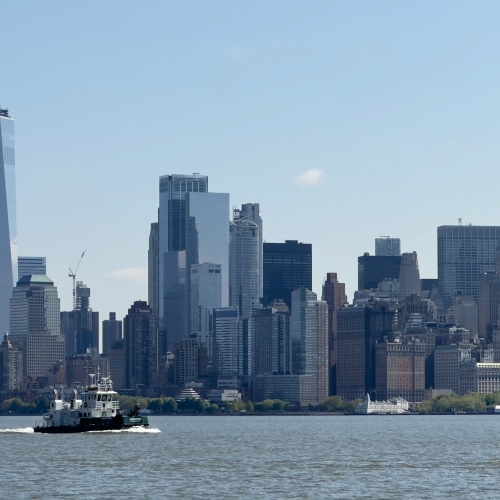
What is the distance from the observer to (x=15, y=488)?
11981cm

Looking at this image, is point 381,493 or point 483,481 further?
point 483,481

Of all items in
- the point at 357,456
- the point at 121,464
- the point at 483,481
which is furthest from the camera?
the point at 357,456

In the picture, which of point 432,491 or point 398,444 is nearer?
point 432,491

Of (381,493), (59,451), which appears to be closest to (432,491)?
(381,493)

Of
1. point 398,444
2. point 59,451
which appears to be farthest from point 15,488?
point 398,444

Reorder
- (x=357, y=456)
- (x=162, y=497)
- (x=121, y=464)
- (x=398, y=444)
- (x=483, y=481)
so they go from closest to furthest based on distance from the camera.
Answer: (x=162, y=497)
(x=483, y=481)
(x=121, y=464)
(x=357, y=456)
(x=398, y=444)

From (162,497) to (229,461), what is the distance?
3809 cm

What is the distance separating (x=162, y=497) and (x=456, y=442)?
91.2 m

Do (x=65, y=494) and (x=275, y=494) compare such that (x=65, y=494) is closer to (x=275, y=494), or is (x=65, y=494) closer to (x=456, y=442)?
(x=275, y=494)

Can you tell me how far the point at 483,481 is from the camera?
12575 centimetres

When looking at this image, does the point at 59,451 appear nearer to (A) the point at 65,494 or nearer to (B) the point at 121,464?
(B) the point at 121,464

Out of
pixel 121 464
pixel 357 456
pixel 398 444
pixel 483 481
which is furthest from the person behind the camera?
pixel 398 444

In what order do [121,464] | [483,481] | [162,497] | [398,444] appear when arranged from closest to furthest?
[162,497] → [483,481] → [121,464] → [398,444]

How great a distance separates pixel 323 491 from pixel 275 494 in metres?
3.85
